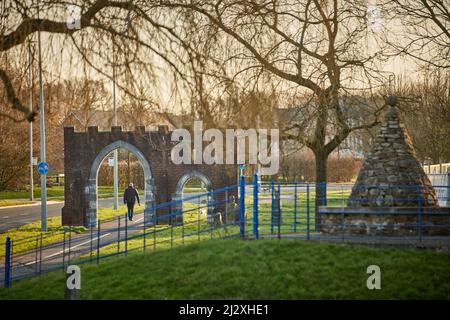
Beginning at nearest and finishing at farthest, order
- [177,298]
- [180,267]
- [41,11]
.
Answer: [41,11]
[177,298]
[180,267]

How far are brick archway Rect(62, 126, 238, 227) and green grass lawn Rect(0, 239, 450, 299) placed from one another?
16065 millimetres

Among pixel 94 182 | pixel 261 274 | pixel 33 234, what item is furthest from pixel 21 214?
pixel 261 274

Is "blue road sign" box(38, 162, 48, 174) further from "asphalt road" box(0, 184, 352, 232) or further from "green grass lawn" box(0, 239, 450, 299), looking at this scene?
"green grass lawn" box(0, 239, 450, 299)

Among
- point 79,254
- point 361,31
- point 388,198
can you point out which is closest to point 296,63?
point 361,31

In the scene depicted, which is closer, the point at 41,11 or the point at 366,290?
the point at 41,11

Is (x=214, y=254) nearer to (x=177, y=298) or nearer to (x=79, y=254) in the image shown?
(x=177, y=298)

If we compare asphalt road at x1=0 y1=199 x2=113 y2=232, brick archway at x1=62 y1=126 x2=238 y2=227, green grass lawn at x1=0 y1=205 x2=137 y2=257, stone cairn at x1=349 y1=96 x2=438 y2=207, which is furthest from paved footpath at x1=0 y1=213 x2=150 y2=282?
stone cairn at x1=349 y1=96 x2=438 y2=207

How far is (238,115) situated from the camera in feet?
27.0

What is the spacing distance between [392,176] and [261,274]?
4950 millimetres

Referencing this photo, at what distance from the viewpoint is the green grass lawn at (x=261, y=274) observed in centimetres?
932

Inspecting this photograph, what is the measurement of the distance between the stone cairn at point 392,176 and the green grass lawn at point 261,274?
190 cm

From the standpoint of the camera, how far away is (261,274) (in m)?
9.98

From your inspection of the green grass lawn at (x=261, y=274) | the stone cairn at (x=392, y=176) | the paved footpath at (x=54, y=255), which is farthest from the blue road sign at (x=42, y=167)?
the stone cairn at (x=392, y=176)

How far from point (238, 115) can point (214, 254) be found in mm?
3737
